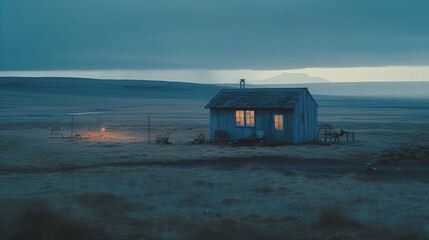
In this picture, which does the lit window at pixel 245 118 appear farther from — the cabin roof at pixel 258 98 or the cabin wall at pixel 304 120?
the cabin wall at pixel 304 120

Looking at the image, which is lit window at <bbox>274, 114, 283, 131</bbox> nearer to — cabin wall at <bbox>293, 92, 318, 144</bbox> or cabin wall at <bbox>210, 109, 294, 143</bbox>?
cabin wall at <bbox>210, 109, 294, 143</bbox>

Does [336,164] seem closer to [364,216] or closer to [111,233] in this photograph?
[364,216]

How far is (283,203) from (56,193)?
6.16m

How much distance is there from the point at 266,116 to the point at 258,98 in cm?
132

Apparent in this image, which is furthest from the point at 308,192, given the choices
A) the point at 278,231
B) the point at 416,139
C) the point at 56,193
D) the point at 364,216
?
the point at 416,139

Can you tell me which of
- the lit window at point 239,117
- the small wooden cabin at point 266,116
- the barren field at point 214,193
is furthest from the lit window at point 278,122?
the barren field at point 214,193

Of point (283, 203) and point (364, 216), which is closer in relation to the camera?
point (364, 216)

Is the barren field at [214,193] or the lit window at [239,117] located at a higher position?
the lit window at [239,117]

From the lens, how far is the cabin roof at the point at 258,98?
32344 millimetres

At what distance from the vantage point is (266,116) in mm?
32656

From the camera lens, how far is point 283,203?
14875 millimetres

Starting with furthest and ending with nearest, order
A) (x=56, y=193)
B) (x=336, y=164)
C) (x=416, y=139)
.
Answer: (x=416, y=139), (x=336, y=164), (x=56, y=193)

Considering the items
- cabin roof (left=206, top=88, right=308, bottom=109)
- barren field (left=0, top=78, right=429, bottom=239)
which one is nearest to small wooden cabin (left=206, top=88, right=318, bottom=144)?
cabin roof (left=206, top=88, right=308, bottom=109)

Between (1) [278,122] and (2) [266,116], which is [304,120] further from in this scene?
(2) [266,116]
